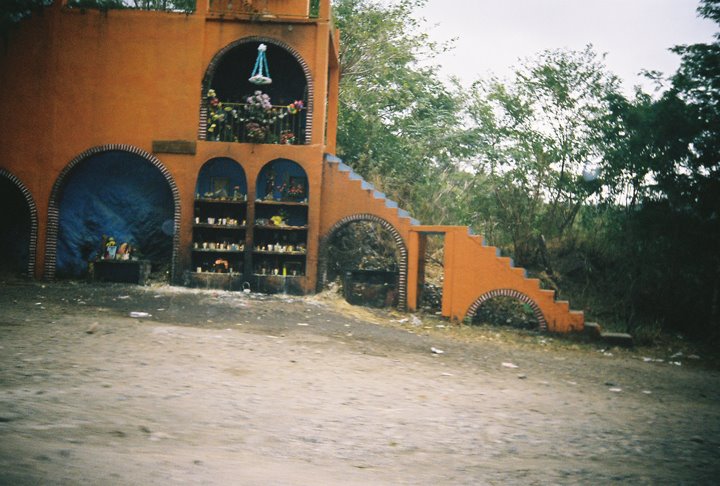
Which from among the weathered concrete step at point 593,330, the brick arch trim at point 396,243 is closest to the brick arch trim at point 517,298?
the weathered concrete step at point 593,330

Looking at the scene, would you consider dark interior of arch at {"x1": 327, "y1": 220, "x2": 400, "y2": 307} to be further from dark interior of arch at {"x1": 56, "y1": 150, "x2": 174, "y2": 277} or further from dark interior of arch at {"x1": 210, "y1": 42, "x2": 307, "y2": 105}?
dark interior of arch at {"x1": 56, "y1": 150, "x2": 174, "y2": 277}

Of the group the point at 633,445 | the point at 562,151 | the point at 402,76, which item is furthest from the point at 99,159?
the point at 633,445

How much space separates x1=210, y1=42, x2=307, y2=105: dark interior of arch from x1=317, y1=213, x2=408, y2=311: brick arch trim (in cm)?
417

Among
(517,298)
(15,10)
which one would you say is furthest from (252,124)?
(517,298)

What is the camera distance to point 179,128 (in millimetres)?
13602

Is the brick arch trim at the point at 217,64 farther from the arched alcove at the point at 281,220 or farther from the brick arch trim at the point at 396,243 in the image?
the brick arch trim at the point at 396,243

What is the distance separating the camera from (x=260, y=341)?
8.20 m

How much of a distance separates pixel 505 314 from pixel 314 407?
9849 mm

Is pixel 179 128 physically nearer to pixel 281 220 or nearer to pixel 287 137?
pixel 287 137

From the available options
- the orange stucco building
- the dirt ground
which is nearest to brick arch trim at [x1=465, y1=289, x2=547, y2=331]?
the orange stucco building

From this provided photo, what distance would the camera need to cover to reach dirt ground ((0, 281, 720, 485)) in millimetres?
3637

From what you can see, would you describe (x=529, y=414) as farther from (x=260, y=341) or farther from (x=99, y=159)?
(x=99, y=159)

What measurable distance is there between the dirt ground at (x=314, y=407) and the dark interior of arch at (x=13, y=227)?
532cm

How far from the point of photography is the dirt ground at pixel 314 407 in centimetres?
364
